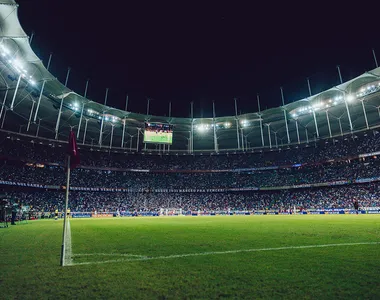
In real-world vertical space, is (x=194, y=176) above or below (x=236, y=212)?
above

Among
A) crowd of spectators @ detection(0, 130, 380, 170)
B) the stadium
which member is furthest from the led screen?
crowd of spectators @ detection(0, 130, 380, 170)

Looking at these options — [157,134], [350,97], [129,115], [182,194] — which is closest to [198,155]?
[182,194]

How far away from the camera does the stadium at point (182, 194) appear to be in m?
4.00

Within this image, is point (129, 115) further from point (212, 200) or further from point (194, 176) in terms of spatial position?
point (212, 200)

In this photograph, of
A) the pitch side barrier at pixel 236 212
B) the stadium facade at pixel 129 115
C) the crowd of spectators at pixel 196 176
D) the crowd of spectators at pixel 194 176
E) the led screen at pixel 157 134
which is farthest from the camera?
the crowd of spectators at pixel 194 176

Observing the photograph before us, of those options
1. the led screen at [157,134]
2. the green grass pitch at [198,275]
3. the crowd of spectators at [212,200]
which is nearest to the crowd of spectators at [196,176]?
the crowd of spectators at [212,200]

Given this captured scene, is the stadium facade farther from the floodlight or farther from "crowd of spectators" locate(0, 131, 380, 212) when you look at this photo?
"crowd of spectators" locate(0, 131, 380, 212)

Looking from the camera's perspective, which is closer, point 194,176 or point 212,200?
point 212,200

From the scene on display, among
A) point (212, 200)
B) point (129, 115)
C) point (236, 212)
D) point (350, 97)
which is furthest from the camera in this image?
point (212, 200)

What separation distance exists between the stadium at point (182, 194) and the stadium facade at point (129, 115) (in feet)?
0.83

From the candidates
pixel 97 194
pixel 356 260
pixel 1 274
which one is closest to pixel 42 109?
pixel 97 194

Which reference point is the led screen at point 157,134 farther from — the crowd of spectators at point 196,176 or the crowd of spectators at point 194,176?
the crowd of spectators at point 194,176

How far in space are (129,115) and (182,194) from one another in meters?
22.0

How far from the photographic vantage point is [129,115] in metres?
48.3
